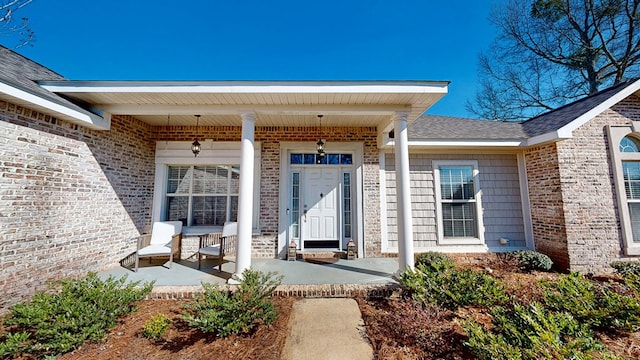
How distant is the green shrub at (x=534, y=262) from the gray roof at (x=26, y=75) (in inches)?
355

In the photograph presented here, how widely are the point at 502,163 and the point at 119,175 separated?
8893 millimetres

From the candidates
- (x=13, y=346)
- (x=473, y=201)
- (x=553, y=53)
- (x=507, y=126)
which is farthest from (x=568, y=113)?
(x=13, y=346)

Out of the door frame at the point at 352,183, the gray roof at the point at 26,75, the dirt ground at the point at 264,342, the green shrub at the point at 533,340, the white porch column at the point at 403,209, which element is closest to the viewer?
the green shrub at the point at 533,340

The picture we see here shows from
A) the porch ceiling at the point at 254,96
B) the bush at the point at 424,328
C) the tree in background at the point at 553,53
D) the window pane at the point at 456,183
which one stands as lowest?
the bush at the point at 424,328

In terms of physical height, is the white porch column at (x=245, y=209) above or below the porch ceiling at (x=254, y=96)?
below

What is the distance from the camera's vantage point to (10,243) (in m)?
3.29

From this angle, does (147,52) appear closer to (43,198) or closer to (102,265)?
(43,198)

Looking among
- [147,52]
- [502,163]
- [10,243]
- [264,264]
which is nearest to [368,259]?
[264,264]

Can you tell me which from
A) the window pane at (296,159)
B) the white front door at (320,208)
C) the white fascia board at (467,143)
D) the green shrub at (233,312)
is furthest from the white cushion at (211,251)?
the white fascia board at (467,143)

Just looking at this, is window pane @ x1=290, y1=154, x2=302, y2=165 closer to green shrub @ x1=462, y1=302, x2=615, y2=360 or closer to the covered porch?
the covered porch

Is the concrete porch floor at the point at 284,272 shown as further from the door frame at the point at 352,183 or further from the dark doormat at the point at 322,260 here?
the door frame at the point at 352,183

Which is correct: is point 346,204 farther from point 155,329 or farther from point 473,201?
point 155,329

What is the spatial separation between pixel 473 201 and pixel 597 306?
3192 mm

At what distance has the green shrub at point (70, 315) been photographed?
95.5 inches
